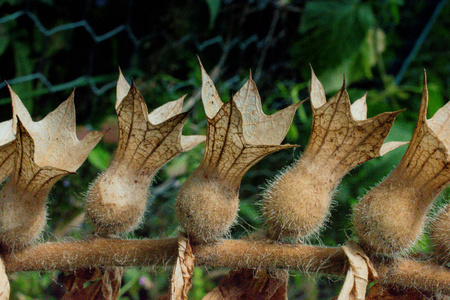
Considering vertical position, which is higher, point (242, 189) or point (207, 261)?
point (207, 261)

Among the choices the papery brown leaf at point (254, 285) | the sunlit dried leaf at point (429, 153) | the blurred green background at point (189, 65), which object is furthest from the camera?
the blurred green background at point (189, 65)

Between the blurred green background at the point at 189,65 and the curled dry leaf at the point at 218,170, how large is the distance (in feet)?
3.06

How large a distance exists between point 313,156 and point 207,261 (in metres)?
0.18

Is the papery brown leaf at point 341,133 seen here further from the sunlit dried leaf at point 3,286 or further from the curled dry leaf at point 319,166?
the sunlit dried leaf at point 3,286

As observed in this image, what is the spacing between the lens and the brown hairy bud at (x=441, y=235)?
21.4 inches

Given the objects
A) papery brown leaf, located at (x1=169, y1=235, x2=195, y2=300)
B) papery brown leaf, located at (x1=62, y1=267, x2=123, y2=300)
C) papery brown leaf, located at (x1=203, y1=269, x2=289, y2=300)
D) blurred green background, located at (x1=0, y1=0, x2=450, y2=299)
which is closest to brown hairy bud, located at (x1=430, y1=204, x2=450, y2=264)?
papery brown leaf, located at (x1=203, y1=269, x2=289, y2=300)

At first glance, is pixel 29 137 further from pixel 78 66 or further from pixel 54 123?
pixel 78 66

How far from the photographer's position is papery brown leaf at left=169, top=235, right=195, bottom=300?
1.66ft

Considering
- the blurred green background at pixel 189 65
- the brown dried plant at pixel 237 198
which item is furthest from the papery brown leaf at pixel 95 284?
the blurred green background at pixel 189 65

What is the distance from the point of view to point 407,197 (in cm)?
53

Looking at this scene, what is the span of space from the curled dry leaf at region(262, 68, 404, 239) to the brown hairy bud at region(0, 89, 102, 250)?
234mm

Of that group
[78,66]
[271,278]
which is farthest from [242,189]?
[271,278]

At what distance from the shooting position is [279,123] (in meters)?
0.54

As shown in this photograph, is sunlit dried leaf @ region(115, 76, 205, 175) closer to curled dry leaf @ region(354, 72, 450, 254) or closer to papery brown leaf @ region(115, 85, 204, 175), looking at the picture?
papery brown leaf @ region(115, 85, 204, 175)
